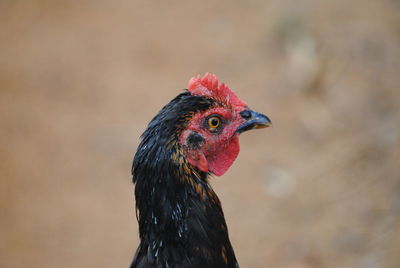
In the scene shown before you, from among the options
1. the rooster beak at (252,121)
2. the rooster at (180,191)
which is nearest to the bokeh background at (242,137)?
the rooster beak at (252,121)

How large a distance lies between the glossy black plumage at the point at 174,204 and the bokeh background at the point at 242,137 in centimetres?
318

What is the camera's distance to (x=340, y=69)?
8.59 meters

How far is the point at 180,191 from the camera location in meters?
2.90

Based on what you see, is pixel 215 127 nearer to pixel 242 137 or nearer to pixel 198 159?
pixel 198 159

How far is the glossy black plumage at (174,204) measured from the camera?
2.90 metres

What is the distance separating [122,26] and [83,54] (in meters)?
1.05

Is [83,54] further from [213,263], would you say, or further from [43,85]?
[213,263]

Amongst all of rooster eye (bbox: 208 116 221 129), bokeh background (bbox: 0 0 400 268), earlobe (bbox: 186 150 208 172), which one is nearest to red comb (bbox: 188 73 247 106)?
rooster eye (bbox: 208 116 221 129)

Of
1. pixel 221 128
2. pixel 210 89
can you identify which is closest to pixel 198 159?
pixel 221 128

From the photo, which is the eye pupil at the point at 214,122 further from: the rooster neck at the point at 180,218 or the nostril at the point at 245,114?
the rooster neck at the point at 180,218

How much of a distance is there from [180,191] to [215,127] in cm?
51

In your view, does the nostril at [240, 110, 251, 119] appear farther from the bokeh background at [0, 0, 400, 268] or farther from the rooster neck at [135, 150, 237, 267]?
the bokeh background at [0, 0, 400, 268]

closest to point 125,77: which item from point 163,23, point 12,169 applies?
point 163,23

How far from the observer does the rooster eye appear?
3133mm
